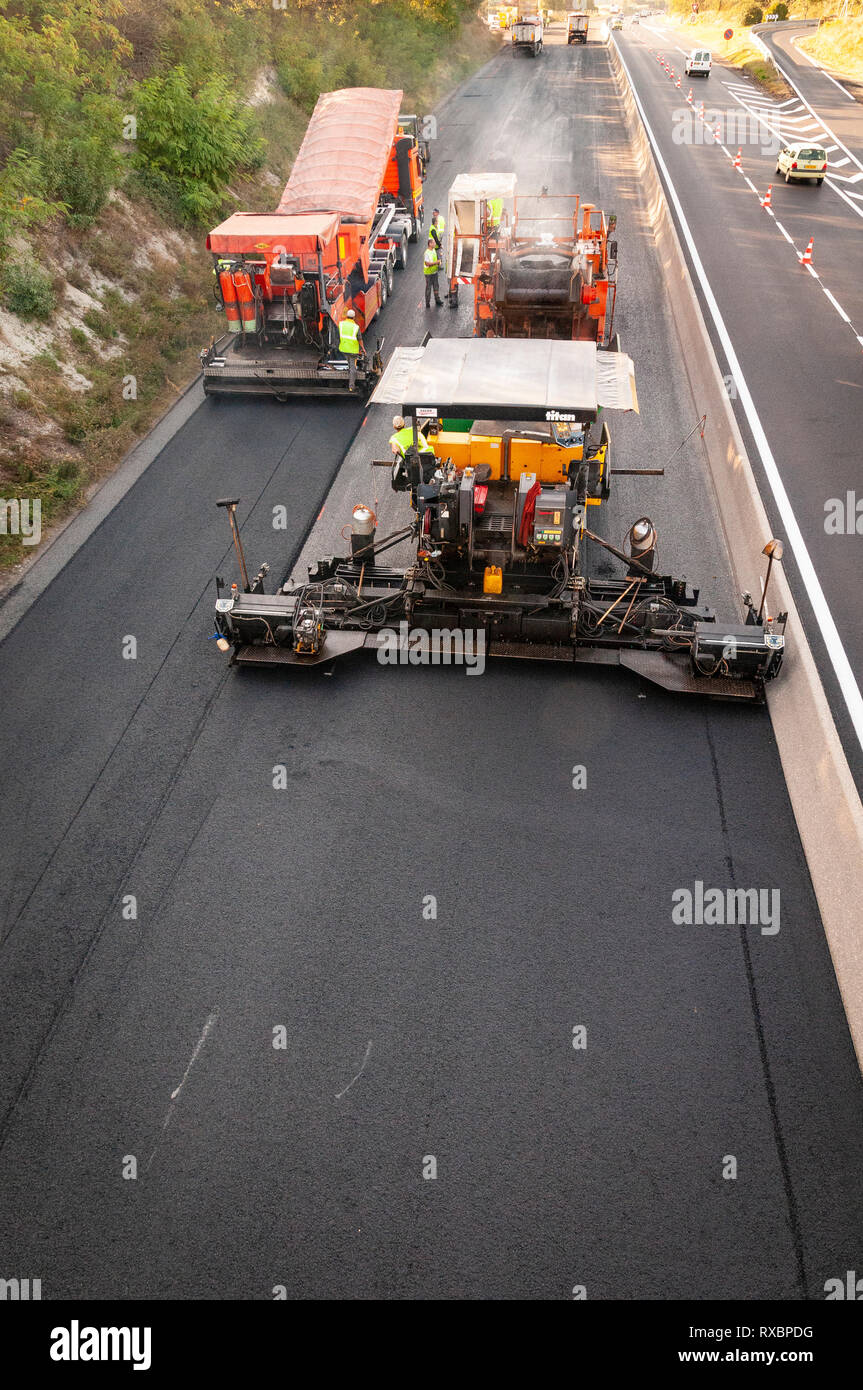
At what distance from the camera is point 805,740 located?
9312 millimetres

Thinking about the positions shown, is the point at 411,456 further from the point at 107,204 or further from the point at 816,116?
the point at 816,116

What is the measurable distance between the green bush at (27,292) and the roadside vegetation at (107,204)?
26 millimetres

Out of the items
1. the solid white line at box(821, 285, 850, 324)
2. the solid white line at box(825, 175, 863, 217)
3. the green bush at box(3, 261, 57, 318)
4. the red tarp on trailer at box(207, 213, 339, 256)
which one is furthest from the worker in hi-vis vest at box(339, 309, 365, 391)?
the solid white line at box(825, 175, 863, 217)

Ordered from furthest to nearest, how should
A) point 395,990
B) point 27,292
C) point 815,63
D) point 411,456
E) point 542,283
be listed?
point 815,63 < point 542,283 < point 27,292 < point 411,456 < point 395,990

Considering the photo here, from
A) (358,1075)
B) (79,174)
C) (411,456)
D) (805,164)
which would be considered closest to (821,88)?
(805,164)

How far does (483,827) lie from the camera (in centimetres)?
906

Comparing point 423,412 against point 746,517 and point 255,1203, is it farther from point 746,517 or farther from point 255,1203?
point 255,1203

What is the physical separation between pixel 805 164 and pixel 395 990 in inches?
1293

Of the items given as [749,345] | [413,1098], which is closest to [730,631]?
[413,1098]

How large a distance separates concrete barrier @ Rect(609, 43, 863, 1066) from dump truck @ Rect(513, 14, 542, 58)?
164 ft

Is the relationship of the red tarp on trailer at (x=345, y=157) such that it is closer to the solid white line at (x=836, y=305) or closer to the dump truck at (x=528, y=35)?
the solid white line at (x=836, y=305)

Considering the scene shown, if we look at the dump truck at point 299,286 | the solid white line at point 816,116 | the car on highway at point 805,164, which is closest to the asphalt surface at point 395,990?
the dump truck at point 299,286

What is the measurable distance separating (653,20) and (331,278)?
95.6 metres

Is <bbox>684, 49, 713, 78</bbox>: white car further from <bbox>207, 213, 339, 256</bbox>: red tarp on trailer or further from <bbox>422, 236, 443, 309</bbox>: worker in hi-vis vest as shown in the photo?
<bbox>207, 213, 339, 256</bbox>: red tarp on trailer
